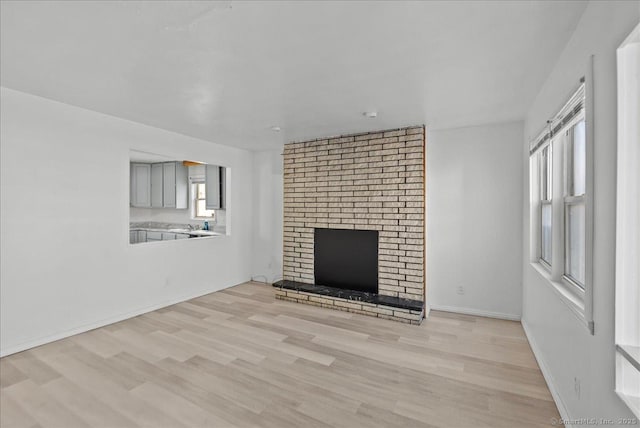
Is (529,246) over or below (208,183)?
below

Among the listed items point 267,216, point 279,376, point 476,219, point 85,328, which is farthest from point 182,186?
point 476,219

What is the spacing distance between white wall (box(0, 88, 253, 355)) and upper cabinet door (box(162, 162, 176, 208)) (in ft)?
8.50

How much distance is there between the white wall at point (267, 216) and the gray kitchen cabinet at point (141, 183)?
2.88 metres

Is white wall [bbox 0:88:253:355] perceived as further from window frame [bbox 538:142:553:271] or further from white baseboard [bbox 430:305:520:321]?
window frame [bbox 538:142:553:271]

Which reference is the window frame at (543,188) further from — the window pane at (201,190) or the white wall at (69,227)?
the window pane at (201,190)

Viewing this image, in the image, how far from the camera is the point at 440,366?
2.79m

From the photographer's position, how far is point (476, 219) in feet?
13.4

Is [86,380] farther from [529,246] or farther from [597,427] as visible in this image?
[529,246]

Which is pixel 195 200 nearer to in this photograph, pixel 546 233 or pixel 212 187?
pixel 212 187

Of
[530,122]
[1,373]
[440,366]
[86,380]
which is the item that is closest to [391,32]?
[530,122]

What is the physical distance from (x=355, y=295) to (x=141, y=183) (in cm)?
567

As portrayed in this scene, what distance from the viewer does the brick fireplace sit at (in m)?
4.04

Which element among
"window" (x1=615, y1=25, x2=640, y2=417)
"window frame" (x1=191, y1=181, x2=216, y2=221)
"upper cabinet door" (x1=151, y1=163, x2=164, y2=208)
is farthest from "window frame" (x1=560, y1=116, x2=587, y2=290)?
"upper cabinet door" (x1=151, y1=163, x2=164, y2=208)

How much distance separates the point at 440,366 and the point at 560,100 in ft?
7.48
